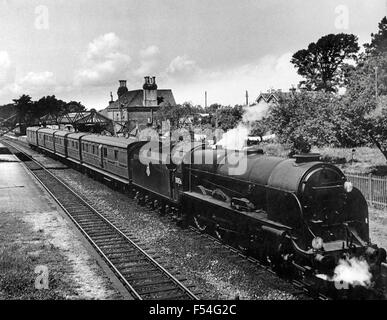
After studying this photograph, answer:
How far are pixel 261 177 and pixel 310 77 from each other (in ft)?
189

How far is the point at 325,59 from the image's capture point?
60.8m

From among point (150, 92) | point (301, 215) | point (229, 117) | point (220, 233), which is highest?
point (150, 92)

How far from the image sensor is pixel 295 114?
27109mm

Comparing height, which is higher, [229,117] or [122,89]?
[122,89]

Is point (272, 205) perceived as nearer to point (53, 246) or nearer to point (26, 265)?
point (26, 265)

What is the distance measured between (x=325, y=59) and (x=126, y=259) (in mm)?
56522

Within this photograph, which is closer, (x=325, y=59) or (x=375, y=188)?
(x=375, y=188)

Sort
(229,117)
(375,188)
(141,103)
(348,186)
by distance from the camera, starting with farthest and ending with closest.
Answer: (141,103), (229,117), (375,188), (348,186)

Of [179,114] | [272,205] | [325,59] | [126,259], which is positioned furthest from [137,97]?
[272,205]

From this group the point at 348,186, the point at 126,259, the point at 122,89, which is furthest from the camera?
the point at 122,89

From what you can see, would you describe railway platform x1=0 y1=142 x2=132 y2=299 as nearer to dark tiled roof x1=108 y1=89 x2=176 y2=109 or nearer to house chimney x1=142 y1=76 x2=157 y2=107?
dark tiled roof x1=108 y1=89 x2=176 y2=109

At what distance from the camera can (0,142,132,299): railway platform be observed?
9297mm

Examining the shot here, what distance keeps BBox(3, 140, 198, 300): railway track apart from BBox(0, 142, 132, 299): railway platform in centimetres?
26
